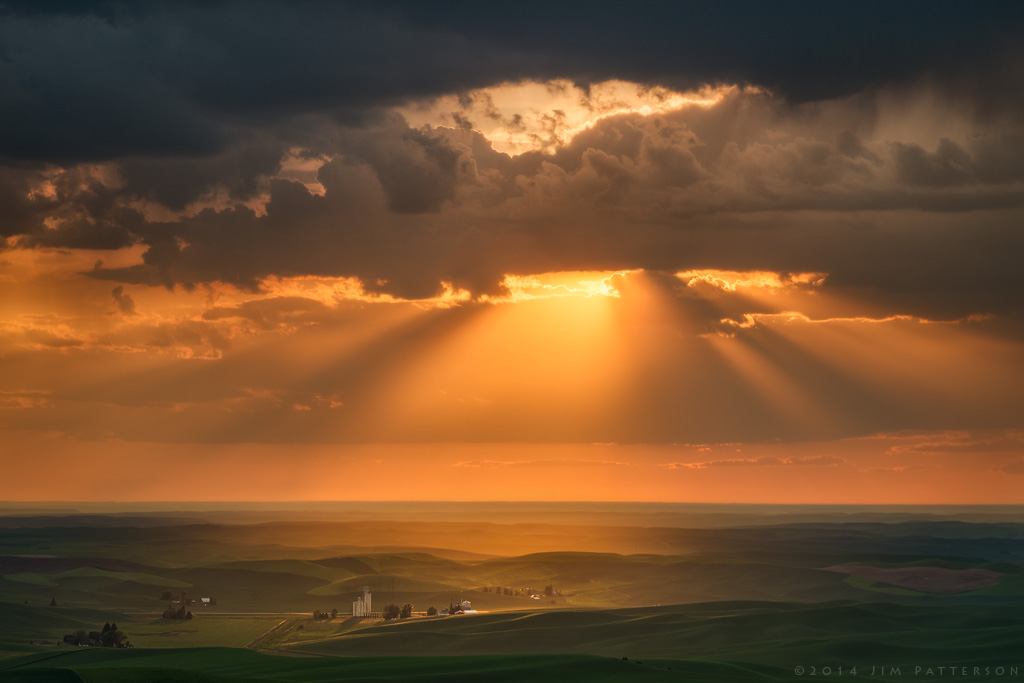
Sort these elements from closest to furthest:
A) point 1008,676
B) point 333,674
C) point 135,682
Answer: point 135,682 < point 333,674 < point 1008,676

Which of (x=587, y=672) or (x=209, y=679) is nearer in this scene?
(x=209, y=679)

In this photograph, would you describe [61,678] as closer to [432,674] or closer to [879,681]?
[432,674]

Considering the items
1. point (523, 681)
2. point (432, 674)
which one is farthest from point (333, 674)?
point (523, 681)

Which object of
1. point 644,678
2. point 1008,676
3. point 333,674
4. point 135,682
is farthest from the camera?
point 1008,676

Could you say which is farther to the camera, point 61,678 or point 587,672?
point 587,672

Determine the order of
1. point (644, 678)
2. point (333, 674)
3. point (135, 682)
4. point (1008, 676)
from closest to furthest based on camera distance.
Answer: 1. point (135, 682)
2. point (644, 678)
3. point (333, 674)
4. point (1008, 676)

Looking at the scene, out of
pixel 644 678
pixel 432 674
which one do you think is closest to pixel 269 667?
pixel 432 674

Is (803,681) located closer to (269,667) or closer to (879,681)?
(879,681)

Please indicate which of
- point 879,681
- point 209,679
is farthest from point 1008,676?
point 209,679
